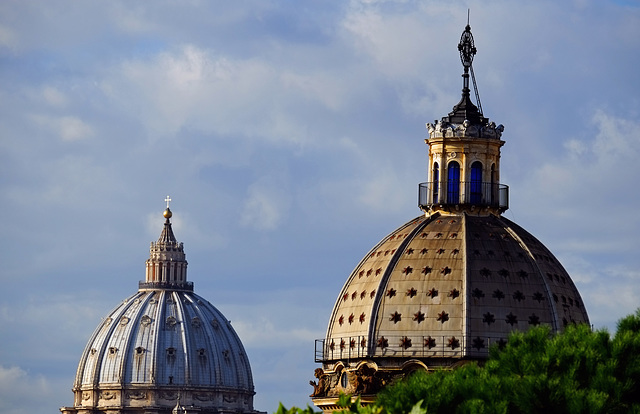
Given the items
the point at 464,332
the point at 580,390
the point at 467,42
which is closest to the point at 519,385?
the point at 580,390

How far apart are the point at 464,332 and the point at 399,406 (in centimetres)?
4189

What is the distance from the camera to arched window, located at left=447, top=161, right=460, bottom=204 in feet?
384

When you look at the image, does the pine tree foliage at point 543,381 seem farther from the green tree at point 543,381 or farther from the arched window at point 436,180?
the arched window at point 436,180

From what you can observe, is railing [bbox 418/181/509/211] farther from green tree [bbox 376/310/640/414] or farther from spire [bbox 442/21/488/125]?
green tree [bbox 376/310/640/414]

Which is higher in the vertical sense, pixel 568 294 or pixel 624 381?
pixel 568 294

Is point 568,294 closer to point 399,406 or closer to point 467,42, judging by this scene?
point 467,42

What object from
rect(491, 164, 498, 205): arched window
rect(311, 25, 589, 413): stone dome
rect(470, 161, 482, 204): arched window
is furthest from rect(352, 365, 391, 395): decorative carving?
rect(491, 164, 498, 205): arched window

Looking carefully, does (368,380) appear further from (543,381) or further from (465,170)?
(543,381)

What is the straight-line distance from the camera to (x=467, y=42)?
395 feet

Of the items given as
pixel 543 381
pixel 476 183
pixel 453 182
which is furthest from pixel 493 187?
pixel 543 381

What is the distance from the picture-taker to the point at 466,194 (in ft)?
383

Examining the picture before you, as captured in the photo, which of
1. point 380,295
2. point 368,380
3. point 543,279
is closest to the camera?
point 368,380

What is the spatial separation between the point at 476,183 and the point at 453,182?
1.19 meters

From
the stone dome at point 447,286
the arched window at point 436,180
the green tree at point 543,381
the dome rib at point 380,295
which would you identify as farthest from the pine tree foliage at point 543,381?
the arched window at point 436,180
